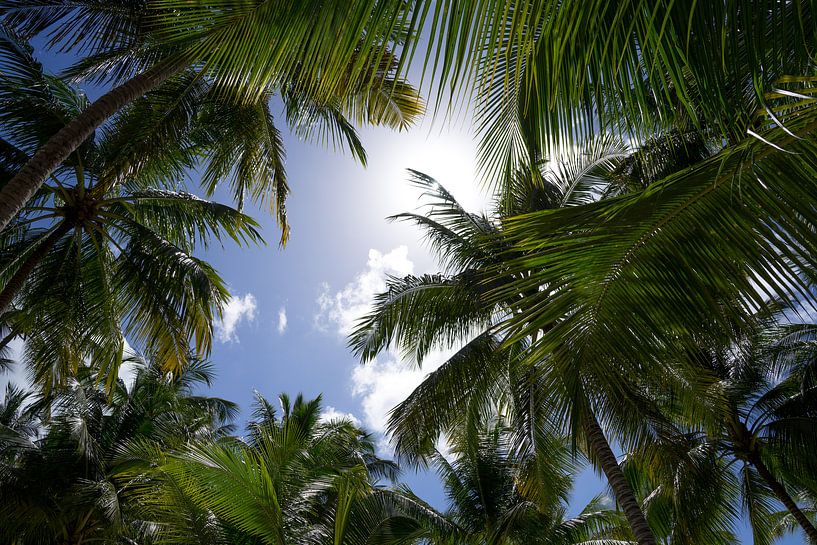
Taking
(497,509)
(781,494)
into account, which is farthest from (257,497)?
(781,494)

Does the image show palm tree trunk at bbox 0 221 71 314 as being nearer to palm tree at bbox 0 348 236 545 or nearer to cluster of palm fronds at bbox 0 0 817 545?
cluster of palm fronds at bbox 0 0 817 545

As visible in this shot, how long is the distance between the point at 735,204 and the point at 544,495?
7443 mm

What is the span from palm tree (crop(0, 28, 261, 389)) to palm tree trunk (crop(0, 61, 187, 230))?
2019 millimetres

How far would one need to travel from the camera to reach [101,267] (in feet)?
24.2

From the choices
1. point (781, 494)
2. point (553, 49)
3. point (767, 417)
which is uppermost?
point (767, 417)

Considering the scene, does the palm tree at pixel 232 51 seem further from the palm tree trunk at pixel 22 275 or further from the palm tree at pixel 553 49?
the palm tree trunk at pixel 22 275

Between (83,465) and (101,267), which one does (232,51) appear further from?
(83,465)

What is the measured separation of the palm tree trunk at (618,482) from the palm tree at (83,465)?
299 inches

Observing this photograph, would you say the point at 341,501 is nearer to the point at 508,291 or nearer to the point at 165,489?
the point at 165,489

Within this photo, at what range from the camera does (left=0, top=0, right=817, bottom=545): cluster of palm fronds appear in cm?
165

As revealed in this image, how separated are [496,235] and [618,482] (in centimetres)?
619

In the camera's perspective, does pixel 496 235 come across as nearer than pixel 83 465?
Yes

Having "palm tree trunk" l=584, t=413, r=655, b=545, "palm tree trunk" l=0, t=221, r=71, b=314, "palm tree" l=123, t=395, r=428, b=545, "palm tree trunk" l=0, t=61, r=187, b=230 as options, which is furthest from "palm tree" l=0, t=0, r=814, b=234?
"palm tree trunk" l=0, t=221, r=71, b=314

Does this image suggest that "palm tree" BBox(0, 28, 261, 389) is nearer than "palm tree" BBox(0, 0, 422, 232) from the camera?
No
